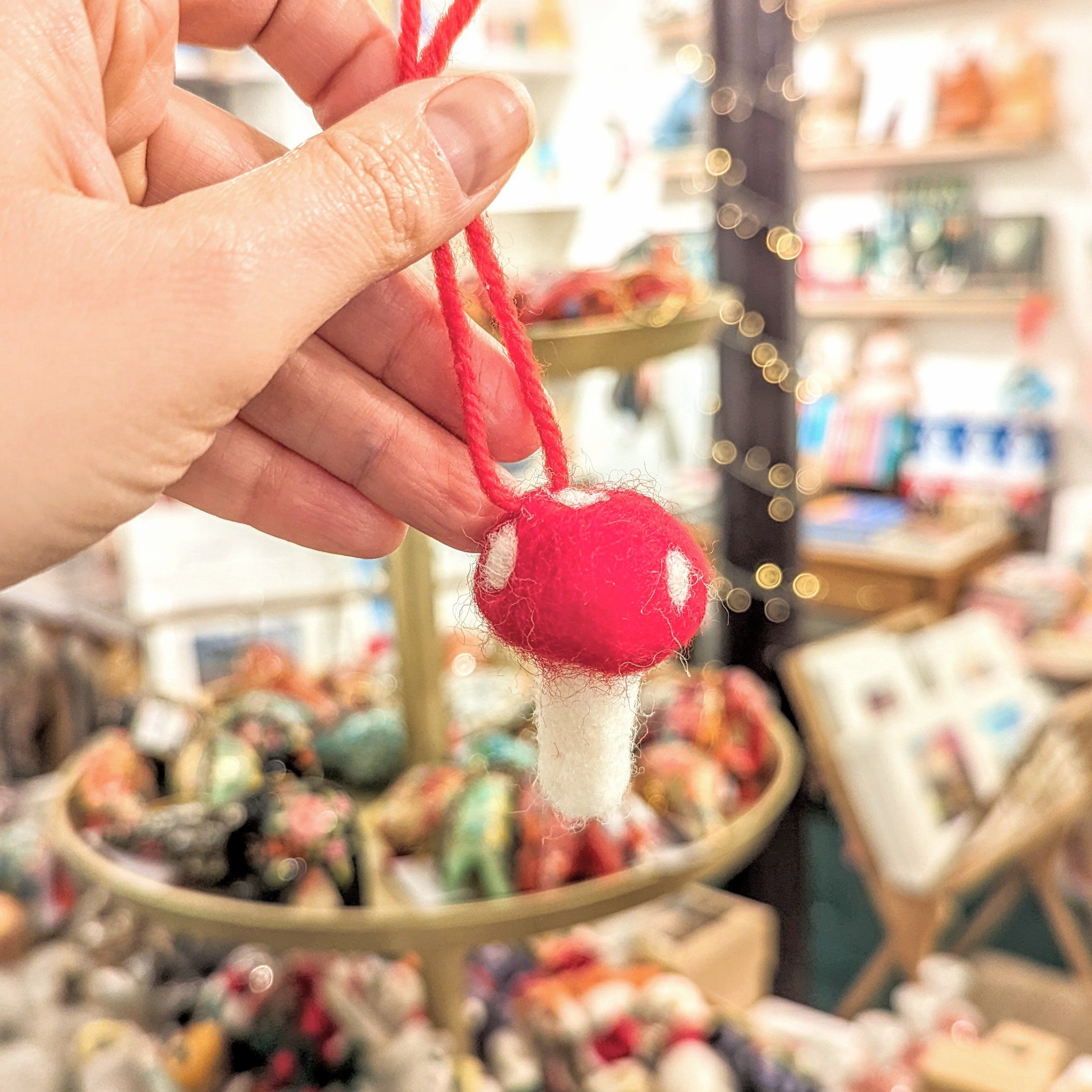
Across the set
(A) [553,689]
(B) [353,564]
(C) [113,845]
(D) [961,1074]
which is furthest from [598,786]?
(B) [353,564]

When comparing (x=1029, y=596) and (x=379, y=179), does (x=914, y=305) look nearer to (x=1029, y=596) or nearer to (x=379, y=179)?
(x=1029, y=596)

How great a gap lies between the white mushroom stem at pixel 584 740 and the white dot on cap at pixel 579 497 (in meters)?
0.08

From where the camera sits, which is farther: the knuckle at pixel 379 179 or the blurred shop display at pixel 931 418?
the blurred shop display at pixel 931 418

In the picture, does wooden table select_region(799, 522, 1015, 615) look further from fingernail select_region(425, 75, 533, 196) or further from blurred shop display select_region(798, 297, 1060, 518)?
fingernail select_region(425, 75, 533, 196)

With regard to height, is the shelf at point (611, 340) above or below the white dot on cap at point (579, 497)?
above

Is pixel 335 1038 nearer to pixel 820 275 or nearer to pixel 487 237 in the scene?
pixel 487 237

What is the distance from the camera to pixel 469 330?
0.56m

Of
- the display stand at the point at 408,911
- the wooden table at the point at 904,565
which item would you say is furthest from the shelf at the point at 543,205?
the display stand at the point at 408,911

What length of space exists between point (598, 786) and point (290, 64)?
45 centimetres

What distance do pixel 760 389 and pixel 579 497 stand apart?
177 cm

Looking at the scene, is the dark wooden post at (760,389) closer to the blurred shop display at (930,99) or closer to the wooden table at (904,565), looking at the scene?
the wooden table at (904,565)

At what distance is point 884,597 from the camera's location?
3090 mm

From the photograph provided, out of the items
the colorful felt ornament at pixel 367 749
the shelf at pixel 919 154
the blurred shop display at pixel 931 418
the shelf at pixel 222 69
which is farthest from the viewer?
the blurred shop display at pixel 931 418

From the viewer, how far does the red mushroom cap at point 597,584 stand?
1.63 ft
